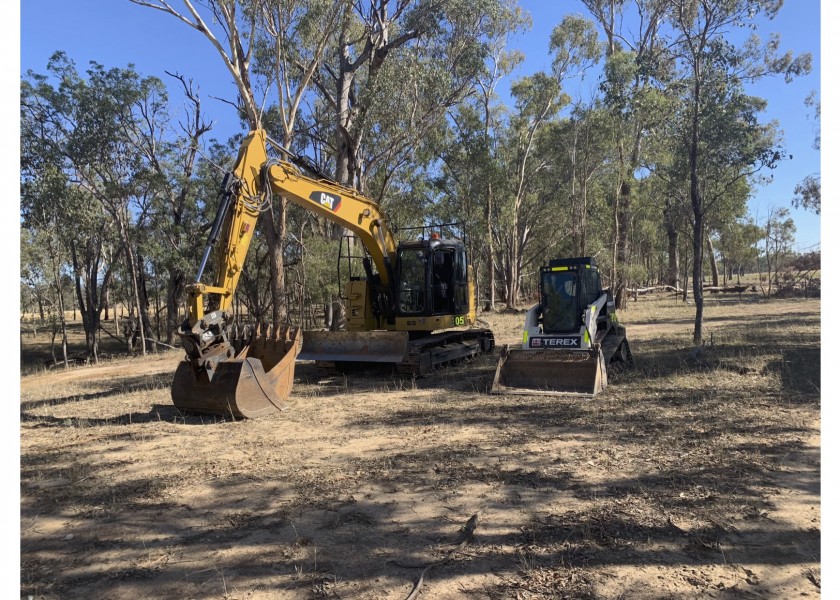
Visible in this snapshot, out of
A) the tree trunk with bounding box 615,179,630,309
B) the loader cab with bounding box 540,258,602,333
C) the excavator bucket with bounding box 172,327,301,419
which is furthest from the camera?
the tree trunk with bounding box 615,179,630,309

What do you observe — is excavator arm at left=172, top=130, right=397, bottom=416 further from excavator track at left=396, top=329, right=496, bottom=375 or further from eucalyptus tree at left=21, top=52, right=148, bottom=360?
eucalyptus tree at left=21, top=52, right=148, bottom=360

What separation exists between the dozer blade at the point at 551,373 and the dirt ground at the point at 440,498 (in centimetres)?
38

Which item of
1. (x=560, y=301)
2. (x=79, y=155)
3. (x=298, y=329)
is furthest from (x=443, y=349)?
(x=79, y=155)

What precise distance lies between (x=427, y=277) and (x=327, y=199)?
2971mm

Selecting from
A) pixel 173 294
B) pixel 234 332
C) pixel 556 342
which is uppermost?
pixel 173 294

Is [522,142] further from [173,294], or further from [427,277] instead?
[427,277]

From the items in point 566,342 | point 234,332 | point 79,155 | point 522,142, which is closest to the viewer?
point 566,342

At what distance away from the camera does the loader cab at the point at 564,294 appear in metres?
10.6

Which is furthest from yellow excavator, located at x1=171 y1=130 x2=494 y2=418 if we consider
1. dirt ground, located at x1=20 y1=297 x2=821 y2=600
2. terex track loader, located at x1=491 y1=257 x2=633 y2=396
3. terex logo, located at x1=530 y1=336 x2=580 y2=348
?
terex logo, located at x1=530 y1=336 x2=580 y2=348

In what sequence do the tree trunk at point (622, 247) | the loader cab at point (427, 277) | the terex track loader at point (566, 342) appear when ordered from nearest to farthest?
the terex track loader at point (566, 342), the loader cab at point (427, 277), the tree trunk at point (622, 247)

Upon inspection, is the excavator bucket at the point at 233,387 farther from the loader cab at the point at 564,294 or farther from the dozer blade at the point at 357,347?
the loader cab at the point at 564,294

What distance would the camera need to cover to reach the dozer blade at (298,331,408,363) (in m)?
11.2

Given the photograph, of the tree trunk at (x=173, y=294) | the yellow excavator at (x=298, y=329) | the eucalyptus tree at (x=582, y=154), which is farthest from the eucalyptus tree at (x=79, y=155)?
the eucalyptus tree at (x=582, y=154)

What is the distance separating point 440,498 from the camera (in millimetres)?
4949
